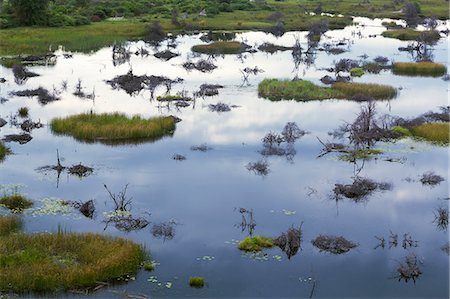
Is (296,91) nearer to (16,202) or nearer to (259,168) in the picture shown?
(259,168)

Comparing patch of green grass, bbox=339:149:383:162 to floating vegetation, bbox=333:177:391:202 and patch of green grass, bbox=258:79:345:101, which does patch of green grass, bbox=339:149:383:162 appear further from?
patch of green grass, bbox=258:79:345:101

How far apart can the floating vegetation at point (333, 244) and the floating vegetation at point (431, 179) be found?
38.0 ft

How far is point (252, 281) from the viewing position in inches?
1040

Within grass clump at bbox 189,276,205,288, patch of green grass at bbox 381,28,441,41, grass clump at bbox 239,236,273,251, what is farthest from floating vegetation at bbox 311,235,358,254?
patch of green grass at bbox 381,28,441,41

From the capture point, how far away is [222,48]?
→ 9788 cm

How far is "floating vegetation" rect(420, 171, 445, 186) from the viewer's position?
39.5m

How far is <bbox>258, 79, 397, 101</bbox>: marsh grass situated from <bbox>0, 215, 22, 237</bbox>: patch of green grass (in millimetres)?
36359

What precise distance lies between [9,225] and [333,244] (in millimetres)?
16051

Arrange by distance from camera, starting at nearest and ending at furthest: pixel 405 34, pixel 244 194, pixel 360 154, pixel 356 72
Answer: pixel 244 194
pixel 360 154
pixel 356 72
pixel 405 34

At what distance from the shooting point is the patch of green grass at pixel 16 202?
34.0 meters

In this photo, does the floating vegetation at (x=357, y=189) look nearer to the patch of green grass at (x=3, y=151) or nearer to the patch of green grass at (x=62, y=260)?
the patch of green grass at (x=62, y=260)

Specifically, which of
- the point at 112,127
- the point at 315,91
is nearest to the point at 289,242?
the point at 112,127

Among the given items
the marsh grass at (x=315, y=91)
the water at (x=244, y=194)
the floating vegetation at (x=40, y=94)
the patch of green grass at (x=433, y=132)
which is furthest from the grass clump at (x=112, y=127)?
the patch of green grass at (x=433, y=132)

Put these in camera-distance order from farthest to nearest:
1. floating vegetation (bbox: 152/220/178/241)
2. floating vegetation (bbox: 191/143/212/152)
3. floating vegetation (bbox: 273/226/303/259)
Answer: floating vegetation (bbox: 191/143/212/152), floating vegetation (bbox: 152/220/178/241), floating vegetation (bbox: 273/226/303/259)
